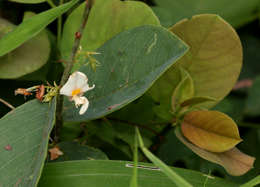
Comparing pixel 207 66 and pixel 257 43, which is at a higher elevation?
pixel 207 66

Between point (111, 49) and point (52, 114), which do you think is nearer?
point (52, 114)

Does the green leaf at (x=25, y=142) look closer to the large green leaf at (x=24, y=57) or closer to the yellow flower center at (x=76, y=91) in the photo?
the yellow flower center at (x=76, y=91)

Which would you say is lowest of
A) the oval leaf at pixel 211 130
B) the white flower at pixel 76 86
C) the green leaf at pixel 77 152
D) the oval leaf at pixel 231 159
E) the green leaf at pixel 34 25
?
the oval leaf at pixel 231 159

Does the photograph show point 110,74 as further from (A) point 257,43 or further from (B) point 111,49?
(A) point 257,43

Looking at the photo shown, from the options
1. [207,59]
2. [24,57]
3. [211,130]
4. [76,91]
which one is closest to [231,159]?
[211,130]

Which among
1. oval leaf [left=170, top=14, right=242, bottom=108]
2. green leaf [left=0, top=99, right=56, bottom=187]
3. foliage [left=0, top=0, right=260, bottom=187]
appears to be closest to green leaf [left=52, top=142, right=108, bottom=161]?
foliage [left=0, top=0, right=260, bottom=187]

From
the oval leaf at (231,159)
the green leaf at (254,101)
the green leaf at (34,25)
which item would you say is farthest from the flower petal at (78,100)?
the green leaf at (254,101)

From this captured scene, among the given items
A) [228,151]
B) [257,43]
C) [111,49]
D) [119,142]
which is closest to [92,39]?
[111,49]
